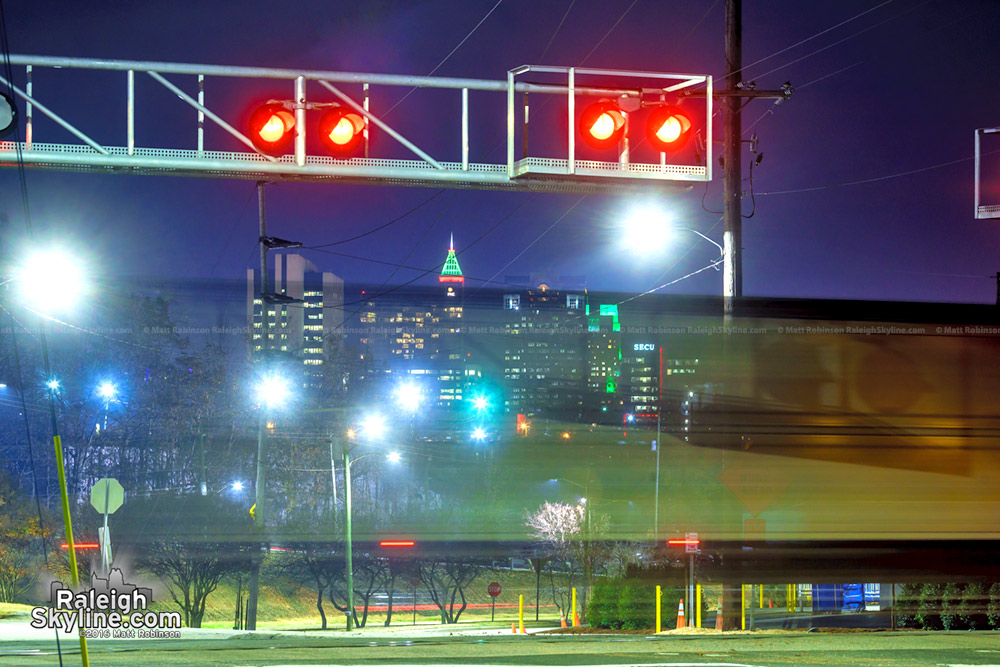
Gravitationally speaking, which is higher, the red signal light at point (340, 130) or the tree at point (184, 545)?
the red signal light at point (340, 130)

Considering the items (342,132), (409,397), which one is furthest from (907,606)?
(409,397)

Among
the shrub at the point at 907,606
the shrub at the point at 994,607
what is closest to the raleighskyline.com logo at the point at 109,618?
the shrub at the point at 907,606

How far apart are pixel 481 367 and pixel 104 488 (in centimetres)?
1533

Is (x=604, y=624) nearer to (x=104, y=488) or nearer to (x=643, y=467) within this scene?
(x=643, y=467)

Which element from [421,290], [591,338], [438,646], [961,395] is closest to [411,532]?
[421,290]

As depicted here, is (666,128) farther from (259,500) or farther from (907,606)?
(259,500)

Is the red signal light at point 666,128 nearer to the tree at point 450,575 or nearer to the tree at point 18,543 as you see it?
the tree at point 18,543

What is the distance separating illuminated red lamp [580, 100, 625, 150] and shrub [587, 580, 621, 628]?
22.0m

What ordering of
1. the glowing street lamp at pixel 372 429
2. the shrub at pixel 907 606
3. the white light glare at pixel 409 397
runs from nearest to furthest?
1. the shrub at pixel 907 606
2. the white light glare at pixel 409 397
3. the glowing street lamp at pixel 372 429

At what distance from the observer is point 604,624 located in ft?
91.6

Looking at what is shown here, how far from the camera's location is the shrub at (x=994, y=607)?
669 inches

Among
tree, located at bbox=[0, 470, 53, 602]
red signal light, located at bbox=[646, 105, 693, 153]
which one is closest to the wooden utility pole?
→ red signal light, located at bbox=[646, 105, 693, 153]

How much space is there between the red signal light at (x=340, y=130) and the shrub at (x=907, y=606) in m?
16.0

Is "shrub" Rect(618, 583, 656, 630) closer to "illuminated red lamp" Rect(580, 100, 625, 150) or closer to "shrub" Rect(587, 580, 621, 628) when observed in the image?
"shrub" Rect(587, 580, 621, 628)
